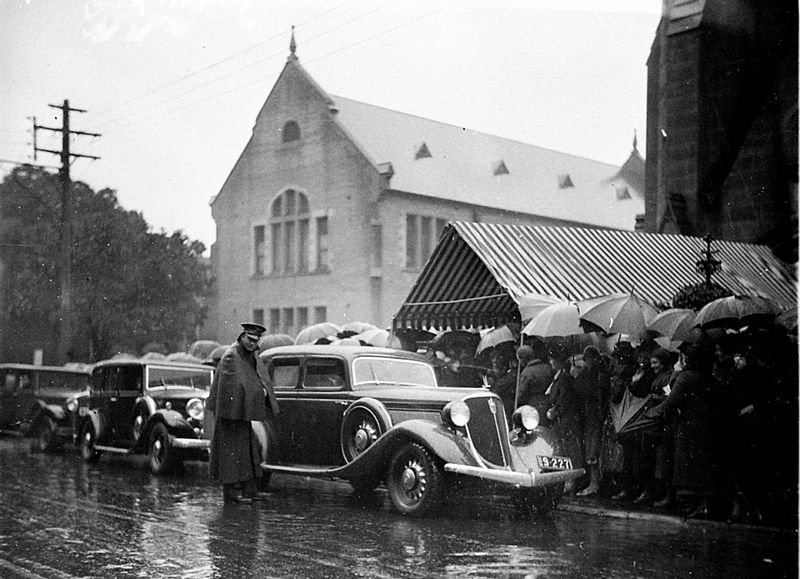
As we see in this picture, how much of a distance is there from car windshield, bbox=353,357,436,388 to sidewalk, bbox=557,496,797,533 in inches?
80.3

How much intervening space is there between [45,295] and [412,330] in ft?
25.8

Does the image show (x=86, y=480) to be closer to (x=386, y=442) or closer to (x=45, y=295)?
(x=386, y=442)

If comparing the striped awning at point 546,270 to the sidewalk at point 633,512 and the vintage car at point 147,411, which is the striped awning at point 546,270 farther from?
the vintage car at point 147,411

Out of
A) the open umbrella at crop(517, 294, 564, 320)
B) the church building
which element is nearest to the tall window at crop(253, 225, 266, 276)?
the church building

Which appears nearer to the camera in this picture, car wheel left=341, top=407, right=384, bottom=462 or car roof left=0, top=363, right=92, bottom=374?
car wheel left=341, top=407, right=384, bottom=462

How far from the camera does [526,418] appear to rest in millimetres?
8945

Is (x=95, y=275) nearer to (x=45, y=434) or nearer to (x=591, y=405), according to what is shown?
(x=45, y=434)

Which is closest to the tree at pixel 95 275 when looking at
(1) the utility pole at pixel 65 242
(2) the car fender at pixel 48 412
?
(1) the utility pole at pixel 65 242

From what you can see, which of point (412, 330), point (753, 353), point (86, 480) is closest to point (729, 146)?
point (412, 330)

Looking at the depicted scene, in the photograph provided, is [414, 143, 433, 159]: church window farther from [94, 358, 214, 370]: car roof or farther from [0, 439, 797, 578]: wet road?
[0, 439, 797, 578]: wet road

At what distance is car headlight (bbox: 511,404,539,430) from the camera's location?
895 cm

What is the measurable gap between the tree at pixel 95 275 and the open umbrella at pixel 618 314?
28.9 feet

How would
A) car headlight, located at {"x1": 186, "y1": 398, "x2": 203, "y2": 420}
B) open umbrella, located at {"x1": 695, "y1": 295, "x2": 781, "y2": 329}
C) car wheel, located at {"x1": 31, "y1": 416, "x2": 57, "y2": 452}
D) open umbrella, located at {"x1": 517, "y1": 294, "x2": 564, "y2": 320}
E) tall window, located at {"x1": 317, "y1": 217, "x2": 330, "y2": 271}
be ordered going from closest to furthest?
open umbrella, located at {"x1": 695, "y1": 295, "x2": 781, "y2": 329}, open umbrella, located at {"x1": 517, "y1": 294, "x2": 564, "y2": 320}, car headlight, located at {"x1": 186, "y1": 398, "x2": 203, "y2": 420}, car wheel, located at {"x1": 31, "y1": 416, "x2": 57, "y2": 452}, tall window, located at {"x1": 317, "y1": 217, "x2": 330, "y2": 271}

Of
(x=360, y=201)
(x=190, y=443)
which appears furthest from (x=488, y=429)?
(x=360, y=201)
